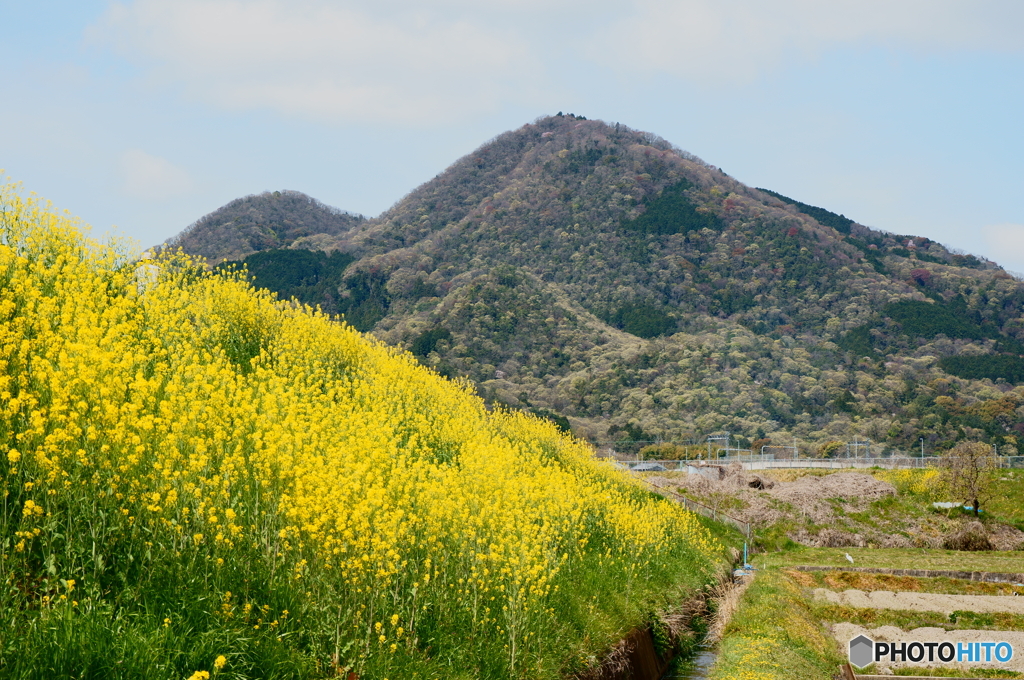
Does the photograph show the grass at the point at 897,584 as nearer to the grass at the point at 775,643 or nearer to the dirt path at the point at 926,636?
the grass at the point at 775,643

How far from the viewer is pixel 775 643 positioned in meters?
17.2

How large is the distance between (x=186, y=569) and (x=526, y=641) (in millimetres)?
5603

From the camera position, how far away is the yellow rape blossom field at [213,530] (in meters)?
6.43

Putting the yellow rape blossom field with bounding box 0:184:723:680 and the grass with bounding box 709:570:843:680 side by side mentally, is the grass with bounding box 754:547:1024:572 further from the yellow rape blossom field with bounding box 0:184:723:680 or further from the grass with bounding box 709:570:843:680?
the yellow rape blossom field with bounding box 0:184:723:680

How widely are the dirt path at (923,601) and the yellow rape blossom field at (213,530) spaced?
457 inches

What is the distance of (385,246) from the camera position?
152 m

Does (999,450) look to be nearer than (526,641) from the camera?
No

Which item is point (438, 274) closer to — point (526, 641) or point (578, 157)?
point (578, 157)

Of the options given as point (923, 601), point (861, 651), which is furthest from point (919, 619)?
A: point (861, 651)

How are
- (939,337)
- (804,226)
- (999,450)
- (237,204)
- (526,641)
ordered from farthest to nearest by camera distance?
1. (237,204)
2. (804,226)
3. (939,337)
4. (999,450)
5. (526,641)

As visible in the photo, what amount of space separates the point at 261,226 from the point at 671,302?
85409mm

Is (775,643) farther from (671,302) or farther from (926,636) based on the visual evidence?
(671,302)

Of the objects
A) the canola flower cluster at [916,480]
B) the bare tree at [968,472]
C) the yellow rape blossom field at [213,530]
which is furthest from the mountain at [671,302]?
the yellow rape blossom field at [213,530]

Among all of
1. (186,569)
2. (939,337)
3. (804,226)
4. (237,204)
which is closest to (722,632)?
(186,569)
